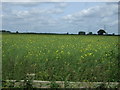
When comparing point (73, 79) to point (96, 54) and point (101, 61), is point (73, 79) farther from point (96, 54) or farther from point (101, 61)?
point (96, 54)

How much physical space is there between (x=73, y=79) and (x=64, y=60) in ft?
3.26

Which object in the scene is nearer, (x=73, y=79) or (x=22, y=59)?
(x=73, y=79)

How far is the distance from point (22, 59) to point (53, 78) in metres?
0.91

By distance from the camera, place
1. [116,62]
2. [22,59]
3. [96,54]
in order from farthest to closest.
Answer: [96,54], [22,59], [116,62]

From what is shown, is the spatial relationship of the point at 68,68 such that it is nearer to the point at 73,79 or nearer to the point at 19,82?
the point at 73,79

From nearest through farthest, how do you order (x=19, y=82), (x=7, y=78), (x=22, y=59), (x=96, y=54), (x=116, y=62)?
(x=19, y=82), (x=7, y=78), (x=116, y=62), (x=22, y=59), (x=96, y=54)

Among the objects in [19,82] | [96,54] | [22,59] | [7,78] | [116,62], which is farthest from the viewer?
[96,54]

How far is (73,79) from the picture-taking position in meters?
→ 4.62

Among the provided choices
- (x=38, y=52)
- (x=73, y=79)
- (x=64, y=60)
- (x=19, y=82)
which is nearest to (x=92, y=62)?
(x=64, y=60)

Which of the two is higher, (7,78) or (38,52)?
(38,52)

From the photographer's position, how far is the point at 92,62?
5.45m

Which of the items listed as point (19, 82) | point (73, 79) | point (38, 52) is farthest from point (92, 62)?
point (19, 82)

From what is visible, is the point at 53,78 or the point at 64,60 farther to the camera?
the point at 64,60

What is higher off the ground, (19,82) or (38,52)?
(38,52)
